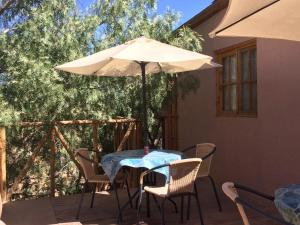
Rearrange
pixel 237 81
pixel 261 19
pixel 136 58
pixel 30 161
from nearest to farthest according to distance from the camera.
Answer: pixel 261 19 < pixel 136 58 < pixel 30 161 < pixel 237 81

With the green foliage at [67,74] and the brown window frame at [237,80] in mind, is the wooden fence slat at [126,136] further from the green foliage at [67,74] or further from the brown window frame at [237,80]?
the brown window frame at [237,80]

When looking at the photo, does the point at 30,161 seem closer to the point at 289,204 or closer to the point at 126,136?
the point at 126,136

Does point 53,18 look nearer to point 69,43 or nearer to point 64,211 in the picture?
point 69,43

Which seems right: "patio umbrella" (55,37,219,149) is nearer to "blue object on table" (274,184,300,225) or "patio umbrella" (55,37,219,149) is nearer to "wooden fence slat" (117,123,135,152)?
"wooden fence slat" (117,123,135,152)

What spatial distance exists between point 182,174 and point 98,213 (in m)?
1.61

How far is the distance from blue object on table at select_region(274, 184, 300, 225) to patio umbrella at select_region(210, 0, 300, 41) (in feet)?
4.17

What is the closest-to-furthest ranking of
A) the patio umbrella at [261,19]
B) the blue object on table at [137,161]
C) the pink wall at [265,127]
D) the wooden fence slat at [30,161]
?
the patio umbrella at [261,19] < the blue object on table at [137,161] < the pink wall at [265,127] < the wooden fence slat at [30,161]

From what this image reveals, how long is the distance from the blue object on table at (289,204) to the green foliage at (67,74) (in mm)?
3956

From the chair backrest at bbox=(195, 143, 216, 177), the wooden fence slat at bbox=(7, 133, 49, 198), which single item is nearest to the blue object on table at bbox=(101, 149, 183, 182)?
the chair backrest at bbox=(195, 143, 216, 177)

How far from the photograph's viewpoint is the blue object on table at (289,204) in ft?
8.02

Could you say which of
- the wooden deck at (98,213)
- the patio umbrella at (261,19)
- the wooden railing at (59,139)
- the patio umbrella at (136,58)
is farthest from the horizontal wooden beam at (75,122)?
the patio umbrella at (261,19)

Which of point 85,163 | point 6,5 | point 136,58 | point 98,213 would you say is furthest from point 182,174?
point 6,5

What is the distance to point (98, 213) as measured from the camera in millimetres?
5344

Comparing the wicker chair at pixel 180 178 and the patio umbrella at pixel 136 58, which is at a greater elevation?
the patio umbrella at pixel 136 58
